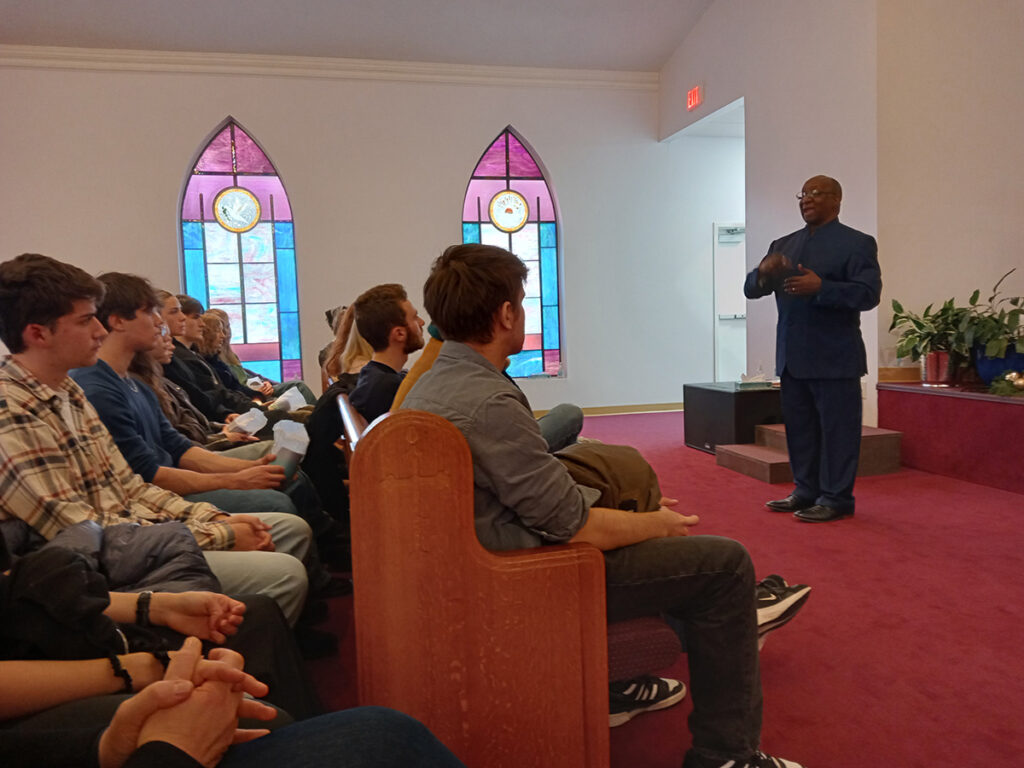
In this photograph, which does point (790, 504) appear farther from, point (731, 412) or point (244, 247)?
point (244, 247)

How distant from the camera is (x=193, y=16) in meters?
6.61

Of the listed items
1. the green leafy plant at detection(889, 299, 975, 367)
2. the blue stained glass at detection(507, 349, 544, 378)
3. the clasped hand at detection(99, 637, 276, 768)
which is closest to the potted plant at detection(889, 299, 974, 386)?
the green leafy plant at detection(889, 299, 975, 367)

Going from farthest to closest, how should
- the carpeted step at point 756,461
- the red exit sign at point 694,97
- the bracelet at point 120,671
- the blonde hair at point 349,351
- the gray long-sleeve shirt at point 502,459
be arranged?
the red exit sign at point 694,97 → the carpeted step at point 756,461 → the blonde hair at point 349,351 → the gray long-sleeve shirt at point 502,459 → the bracelet at point 120,671

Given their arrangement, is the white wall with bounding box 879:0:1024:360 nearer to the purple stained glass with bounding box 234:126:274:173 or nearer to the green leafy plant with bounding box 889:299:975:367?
the green leafy plant with bounding box 889:299:975:367

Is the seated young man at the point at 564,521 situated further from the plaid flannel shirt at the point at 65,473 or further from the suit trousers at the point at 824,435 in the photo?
the suit trousers at the point at 824,435

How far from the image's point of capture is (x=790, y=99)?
5.86 meters

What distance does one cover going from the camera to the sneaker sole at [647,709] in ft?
5.83

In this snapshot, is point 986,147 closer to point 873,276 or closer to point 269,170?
point 873,276

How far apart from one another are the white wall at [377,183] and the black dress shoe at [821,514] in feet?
15.2

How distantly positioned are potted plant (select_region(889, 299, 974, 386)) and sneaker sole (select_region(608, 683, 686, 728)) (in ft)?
12.0

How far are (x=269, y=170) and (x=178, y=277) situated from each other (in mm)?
1397

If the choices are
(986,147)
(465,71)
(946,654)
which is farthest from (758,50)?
(946,654)

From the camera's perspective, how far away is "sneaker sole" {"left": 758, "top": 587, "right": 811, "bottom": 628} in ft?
6.54

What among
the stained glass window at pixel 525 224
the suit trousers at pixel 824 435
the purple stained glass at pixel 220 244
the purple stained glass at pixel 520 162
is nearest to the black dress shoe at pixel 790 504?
the suit trousers at pixel 824 435
